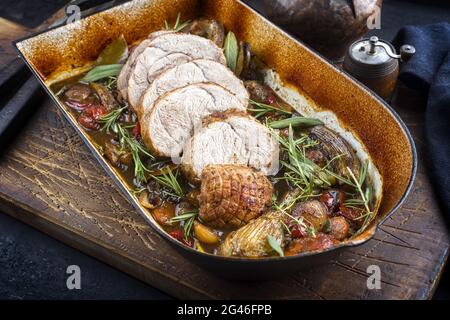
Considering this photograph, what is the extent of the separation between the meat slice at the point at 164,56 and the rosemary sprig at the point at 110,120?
0.39 ft

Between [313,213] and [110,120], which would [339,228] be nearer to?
[313,213]

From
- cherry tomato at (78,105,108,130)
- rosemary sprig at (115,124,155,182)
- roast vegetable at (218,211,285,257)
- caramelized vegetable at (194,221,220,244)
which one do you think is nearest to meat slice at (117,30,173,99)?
cherry tomato at (78,105,108,130)

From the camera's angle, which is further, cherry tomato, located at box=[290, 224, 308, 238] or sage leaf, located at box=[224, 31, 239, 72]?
sage leaf, located at box=[224, 31, 239, 72]

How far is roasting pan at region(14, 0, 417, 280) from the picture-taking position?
2613 mm

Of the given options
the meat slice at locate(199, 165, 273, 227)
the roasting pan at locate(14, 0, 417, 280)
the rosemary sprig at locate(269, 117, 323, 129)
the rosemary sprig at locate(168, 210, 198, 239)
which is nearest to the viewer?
the roasting pan at locate(14, 0, 417, 280)

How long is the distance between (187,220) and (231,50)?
1.35 m

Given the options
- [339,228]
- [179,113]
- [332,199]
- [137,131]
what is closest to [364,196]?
[332,199]

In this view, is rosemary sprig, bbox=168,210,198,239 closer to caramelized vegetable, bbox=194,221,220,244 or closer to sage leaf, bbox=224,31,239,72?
caramelized vegetable, bbox=194,221,220,244

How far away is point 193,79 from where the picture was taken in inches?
141

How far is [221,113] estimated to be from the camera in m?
3.34

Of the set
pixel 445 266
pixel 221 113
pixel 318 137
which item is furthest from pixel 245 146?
pixel 445 266

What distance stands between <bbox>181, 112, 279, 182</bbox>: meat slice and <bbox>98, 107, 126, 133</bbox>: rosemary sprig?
0.60 metres
